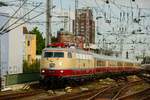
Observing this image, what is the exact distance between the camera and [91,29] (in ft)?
303

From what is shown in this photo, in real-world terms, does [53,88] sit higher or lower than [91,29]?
lower

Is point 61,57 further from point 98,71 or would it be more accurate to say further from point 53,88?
point 98,71

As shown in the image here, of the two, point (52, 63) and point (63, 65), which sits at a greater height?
point (52, 63)

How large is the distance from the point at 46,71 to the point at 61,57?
1.55 m

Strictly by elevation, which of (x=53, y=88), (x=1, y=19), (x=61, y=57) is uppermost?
(x=1, y=19)

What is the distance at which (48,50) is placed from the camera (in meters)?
34.5

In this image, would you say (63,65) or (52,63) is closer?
Result: (52,63)

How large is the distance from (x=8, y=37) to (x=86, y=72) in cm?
978

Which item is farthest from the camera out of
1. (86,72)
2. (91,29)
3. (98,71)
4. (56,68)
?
(91,29)

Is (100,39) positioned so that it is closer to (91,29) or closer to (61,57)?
(91,29)

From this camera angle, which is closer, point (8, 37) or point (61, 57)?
point (61, 57)

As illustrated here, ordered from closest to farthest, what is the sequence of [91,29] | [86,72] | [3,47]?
[86,72] < [3,47] < [91,29]

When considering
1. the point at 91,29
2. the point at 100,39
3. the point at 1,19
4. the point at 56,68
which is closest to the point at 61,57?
the point at 56,68

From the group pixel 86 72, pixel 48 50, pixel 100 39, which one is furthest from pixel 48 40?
pixel 100 39
